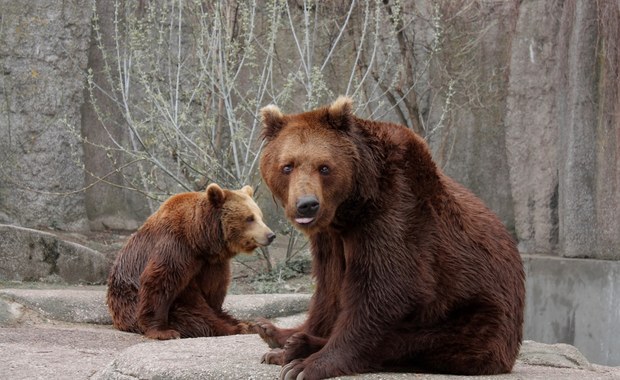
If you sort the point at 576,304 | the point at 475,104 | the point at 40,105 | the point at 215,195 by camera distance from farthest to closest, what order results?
the point at 40,105 < the point at 475,104 < the point at 576,304 < the point at 215,195

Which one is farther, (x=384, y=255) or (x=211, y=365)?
(x=211, y=365)

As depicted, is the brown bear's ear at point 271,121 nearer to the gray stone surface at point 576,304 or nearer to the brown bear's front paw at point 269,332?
the brown bear's front paw at point 269,332

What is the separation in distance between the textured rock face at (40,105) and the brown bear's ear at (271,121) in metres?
8.71

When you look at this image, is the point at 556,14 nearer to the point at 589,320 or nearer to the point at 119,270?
the point at 589,320

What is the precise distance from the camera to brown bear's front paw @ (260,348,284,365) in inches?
179

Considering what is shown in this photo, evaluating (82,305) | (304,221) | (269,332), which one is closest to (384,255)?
(304,221)

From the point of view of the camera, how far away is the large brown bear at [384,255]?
4.23 m

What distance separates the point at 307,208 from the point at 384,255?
448 millimetres

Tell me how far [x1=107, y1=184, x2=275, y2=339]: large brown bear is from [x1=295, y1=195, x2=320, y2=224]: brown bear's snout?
11.8ft

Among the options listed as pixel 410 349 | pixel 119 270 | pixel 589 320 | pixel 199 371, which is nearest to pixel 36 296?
pixel 119 270

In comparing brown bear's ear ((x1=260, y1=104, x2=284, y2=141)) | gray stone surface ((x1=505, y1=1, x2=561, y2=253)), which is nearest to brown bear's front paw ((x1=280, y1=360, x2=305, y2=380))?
brown bear's ear ((x1=260, y1=104, x2=284, y2=141))

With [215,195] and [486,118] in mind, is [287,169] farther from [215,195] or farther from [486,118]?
[486,118]

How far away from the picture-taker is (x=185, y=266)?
771 cm

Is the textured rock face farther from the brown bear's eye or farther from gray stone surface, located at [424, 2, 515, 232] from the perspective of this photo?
the brown bear's eye
